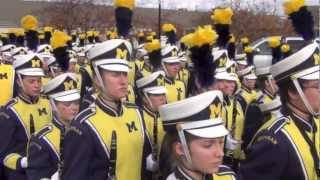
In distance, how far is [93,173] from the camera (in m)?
4.39

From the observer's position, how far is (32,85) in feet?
22.7

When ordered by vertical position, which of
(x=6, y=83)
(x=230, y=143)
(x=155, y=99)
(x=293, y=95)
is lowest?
(x=230, y=143)

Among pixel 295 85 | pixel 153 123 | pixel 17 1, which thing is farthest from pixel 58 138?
pixel 17 1

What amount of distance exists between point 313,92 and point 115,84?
4.37 ft

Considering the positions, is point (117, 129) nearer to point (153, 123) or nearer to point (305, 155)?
point (305, 155)

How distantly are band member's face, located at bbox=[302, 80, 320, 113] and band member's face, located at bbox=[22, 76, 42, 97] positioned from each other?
143 inches

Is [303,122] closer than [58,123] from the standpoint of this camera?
Yes

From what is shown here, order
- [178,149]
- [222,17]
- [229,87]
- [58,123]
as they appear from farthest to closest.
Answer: [229,87] < [222,17] < [58,123] < [178,149]

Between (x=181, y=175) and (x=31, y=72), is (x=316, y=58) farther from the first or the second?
(x=31, y=72)

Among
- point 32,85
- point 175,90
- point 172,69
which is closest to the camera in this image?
point 32,85

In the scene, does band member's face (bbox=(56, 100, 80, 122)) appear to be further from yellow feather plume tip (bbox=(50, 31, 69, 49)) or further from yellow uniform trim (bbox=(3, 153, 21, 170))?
yellow feather plume tip (bbox=(50, 31, 69, 49))

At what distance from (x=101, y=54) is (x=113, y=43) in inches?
5.3

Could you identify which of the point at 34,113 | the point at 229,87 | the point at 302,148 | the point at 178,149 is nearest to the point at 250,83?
the point at 229,87

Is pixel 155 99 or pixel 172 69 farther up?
pixel 155 99
